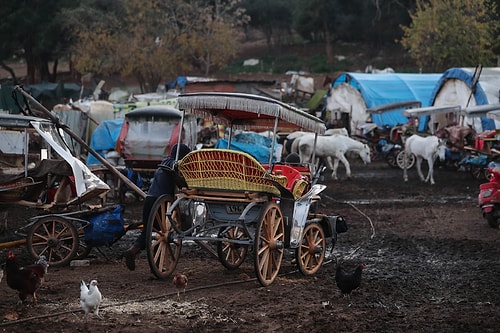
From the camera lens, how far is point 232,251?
1105cm

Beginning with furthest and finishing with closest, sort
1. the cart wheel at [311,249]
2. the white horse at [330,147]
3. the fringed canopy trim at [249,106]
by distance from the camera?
the white horse at [330,147] < the cart wheel at [311,249] < the fringed canopy trim at [249,106]

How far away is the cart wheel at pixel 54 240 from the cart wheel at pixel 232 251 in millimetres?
1992

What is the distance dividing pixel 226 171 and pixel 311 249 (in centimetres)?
198

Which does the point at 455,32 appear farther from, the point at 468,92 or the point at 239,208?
the point at 239,208

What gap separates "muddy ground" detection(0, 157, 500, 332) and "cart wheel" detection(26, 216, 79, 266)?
30 centimetres

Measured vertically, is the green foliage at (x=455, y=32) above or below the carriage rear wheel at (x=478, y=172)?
above

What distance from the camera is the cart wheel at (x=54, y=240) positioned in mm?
10828

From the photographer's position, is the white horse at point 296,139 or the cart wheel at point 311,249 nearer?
the cart wheel at point 311,249

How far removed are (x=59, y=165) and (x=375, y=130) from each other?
2301 centimetres

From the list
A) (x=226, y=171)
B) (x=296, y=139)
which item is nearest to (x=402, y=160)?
(x=296, y=139)

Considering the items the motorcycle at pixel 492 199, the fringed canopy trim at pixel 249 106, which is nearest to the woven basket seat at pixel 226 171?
the fringed canopy trim at pixel 249 106

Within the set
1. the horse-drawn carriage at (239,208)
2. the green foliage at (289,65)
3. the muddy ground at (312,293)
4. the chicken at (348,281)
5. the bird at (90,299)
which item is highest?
the green foliage at (289,65)

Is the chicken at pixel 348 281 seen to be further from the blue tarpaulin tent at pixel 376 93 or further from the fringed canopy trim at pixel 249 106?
the blue tarpaulin tent at pixel 376 93

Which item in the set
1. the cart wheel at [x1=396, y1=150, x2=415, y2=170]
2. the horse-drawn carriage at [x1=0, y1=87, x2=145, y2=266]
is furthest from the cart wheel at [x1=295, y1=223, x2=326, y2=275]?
the cart wheel at [x1=396, y1=150, x2=415, y2=170]
